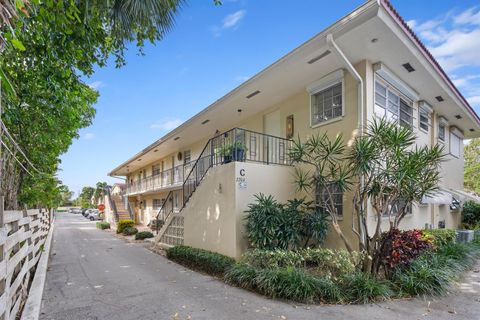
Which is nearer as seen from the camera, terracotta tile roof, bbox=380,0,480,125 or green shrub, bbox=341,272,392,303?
green shrub, bbox=341,272,392,303

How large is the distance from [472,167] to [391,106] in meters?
25.5

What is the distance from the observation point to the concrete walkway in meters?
5.05

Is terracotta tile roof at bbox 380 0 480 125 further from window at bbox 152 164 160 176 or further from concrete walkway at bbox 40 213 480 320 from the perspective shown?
window at bbox 152 164 160 176

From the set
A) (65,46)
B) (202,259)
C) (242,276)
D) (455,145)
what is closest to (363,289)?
(242,276)

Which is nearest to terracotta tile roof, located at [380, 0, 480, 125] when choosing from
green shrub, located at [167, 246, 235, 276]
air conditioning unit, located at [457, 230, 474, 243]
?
air conditioning unit, located at [457, 230, 474, 243]

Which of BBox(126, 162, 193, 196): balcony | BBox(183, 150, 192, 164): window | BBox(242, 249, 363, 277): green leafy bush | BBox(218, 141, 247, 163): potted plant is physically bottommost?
BBox(242, 249, 363, 277): green leafy bush

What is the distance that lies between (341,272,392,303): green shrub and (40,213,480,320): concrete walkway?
7.9 inches

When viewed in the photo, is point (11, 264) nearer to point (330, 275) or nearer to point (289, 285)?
point (289, 285)

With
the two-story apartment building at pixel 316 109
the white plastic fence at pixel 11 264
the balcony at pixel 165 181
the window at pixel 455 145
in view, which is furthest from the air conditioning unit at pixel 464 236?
the white plastic fence at pixel 11 264

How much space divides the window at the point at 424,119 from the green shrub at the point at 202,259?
9.63 metres

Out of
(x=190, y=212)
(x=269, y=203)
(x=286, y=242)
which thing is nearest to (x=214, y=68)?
(x=190, y=212)

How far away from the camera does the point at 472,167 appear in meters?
27.8

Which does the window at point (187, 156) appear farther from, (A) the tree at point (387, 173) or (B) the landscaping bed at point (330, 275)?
(A) the tree at point (387, 173)

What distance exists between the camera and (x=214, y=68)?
12102 mm
